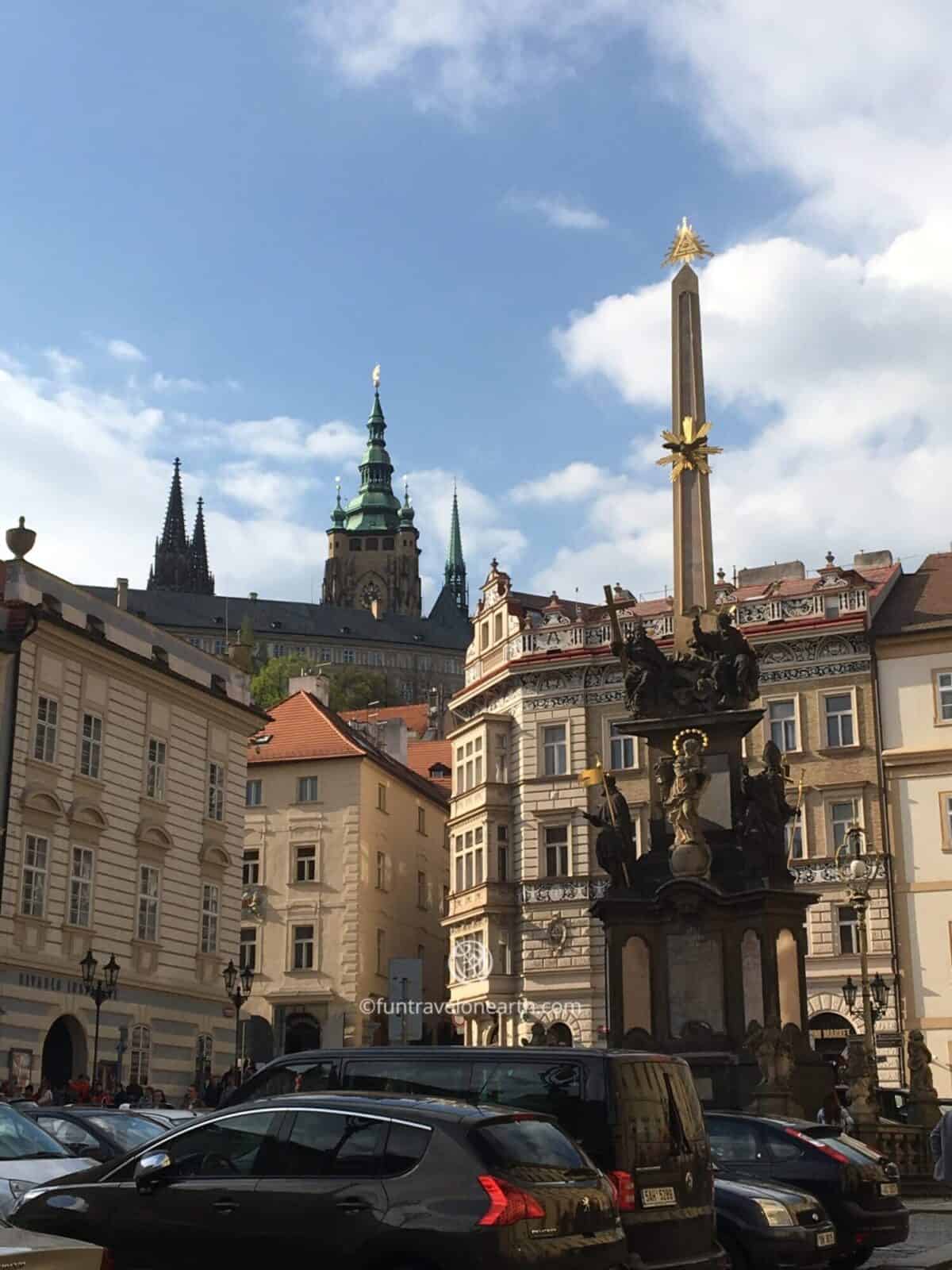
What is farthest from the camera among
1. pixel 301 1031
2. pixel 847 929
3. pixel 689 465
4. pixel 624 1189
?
pixel 301 1031

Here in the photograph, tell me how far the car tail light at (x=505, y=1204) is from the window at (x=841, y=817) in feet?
133

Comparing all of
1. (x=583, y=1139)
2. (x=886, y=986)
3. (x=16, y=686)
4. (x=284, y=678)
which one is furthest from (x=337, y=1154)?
(x=284, y=678)

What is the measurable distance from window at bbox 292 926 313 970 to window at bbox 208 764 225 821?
1489 centimetres

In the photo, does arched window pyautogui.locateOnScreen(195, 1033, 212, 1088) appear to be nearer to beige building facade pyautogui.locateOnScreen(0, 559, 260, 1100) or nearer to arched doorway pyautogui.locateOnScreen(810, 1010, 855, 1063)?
beige building facade pyautogui.locateOnScreen(0, 559, 260, 1100)

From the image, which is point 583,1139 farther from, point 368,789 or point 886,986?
point 368,789

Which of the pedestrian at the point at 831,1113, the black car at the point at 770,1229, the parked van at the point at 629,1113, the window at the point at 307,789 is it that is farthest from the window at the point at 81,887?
the parked van at the point at 629,1113

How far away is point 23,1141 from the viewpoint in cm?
1484

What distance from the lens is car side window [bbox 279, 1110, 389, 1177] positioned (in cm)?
948

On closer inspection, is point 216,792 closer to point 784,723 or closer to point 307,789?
point 307,789

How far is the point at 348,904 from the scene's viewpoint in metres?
57.1

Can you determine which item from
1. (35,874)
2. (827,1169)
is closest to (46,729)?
(35,874)

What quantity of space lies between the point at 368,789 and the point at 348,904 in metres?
4.27

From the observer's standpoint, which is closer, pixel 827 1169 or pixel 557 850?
pixel 827 1169

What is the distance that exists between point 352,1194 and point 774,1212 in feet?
16.6
